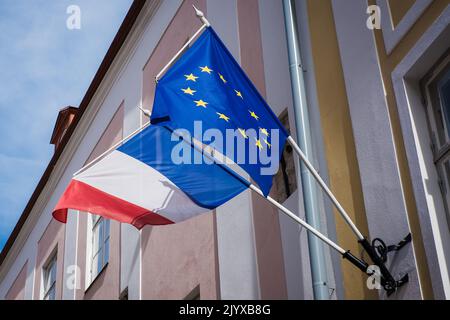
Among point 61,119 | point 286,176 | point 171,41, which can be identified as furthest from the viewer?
point 61,119

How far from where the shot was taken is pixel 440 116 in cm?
710

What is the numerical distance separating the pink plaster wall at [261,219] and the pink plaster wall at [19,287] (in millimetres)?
11348

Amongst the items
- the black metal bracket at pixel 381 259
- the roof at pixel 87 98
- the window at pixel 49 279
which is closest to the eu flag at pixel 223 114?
the black metal bracket at pixel 381 259

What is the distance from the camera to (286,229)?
8.70 meters

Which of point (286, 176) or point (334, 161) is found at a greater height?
point (286, 176)

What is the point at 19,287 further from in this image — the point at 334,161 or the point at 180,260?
the point at 334,161

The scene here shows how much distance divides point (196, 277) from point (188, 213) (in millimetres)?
2873

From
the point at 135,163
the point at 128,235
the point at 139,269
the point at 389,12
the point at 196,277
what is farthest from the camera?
the point at 128,235

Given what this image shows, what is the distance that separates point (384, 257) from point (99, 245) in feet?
30.2

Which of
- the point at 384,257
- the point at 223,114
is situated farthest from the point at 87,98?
the point at 384,257

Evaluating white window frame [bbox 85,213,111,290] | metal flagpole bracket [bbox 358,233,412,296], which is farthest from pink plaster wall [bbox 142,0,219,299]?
metal flagpole bracket [bbox 358,233,412,296]
